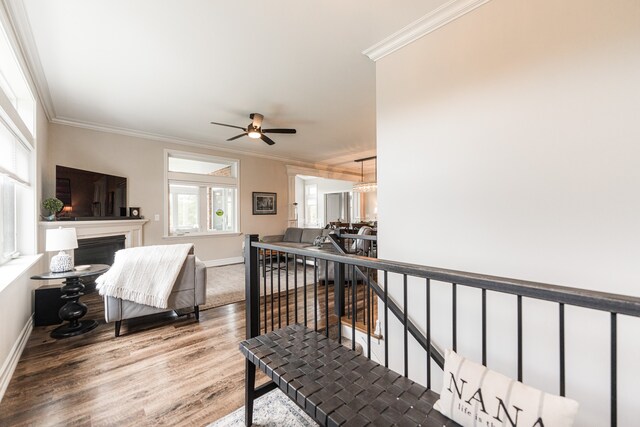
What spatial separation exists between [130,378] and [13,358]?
1.01 meters

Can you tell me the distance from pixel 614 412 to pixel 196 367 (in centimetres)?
237

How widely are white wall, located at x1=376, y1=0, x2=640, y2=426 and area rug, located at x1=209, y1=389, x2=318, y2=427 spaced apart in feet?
3.44

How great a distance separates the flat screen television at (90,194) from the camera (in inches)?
153

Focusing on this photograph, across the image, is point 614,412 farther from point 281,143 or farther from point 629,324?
point 281,143

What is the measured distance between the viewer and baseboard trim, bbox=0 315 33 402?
1.86m

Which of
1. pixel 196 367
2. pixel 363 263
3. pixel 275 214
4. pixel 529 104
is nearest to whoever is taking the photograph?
pixel 363 263

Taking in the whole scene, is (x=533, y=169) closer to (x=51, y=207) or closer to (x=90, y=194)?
(x=51, y=207)

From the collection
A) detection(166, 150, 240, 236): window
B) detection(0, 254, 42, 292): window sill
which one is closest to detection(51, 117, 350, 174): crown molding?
detection(166, 150, 240, 236): window

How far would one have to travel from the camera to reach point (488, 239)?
1.83m

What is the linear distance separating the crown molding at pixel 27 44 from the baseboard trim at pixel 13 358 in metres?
2.50

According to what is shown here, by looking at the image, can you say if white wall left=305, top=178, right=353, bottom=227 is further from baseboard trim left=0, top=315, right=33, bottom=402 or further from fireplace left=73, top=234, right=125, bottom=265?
baseboard trim left=0, top=315, right=33, bottom=402

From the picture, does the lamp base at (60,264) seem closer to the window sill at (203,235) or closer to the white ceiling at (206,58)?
the white ceiling at (206,58)

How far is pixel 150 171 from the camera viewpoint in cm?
513

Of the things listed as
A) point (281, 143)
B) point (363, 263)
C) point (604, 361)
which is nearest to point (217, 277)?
point (281, 143)
